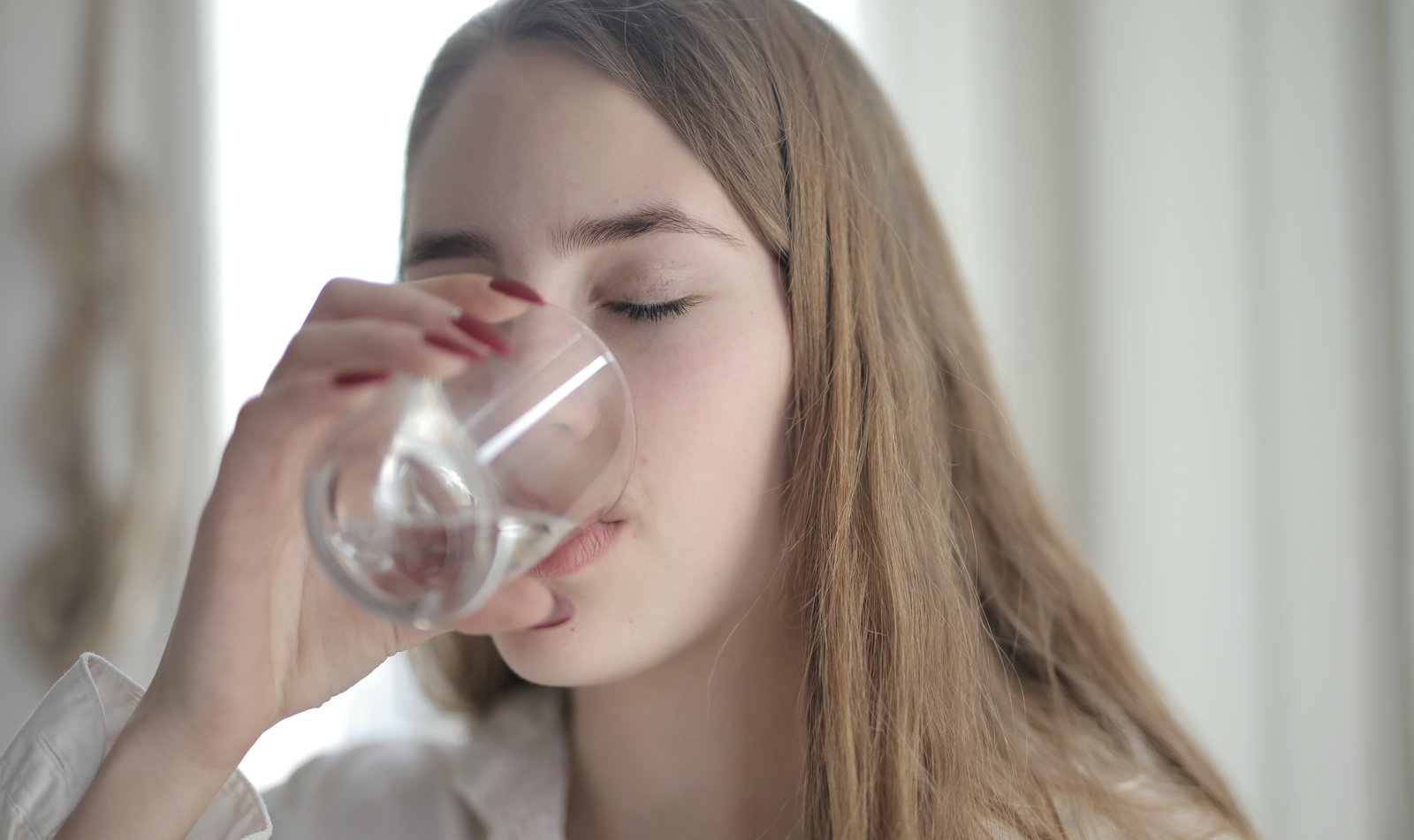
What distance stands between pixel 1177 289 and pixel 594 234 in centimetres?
92

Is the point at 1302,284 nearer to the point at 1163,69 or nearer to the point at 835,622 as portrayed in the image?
the point at 1163,69

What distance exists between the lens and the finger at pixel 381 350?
62cm

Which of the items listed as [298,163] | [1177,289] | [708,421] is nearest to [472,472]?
[708,421]

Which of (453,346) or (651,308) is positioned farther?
(651,308)

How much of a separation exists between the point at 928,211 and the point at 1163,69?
48 cm

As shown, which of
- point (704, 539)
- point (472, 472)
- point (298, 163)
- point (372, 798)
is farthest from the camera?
point (298, 163)

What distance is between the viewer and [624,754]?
1.07 metres

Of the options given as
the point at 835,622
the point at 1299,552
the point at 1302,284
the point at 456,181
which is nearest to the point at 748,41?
the point at 456,181

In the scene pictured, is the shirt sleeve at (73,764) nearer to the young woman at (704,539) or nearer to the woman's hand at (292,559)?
the young woman at (704,539)

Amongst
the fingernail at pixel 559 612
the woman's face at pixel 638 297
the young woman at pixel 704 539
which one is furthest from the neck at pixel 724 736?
the fingernail at pixel 559 612

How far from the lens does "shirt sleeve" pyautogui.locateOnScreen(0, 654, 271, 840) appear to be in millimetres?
828

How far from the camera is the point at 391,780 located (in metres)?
1.18

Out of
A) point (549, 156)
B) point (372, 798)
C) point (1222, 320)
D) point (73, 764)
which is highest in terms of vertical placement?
point (549, 156)

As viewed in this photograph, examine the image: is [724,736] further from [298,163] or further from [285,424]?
[298,163]
